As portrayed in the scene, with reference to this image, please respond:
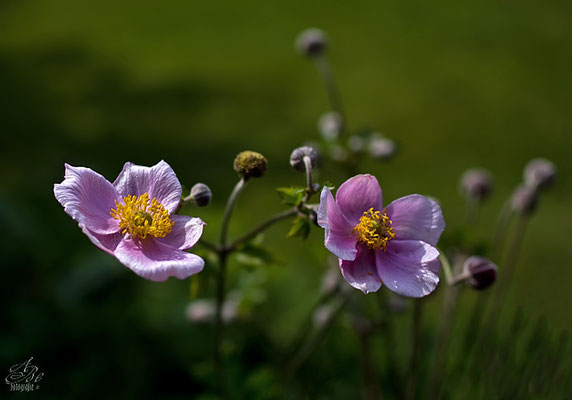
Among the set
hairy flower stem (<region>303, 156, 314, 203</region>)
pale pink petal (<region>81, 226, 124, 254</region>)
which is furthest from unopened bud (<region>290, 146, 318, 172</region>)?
pale pink petal (<region>81, 226, 124, 254</region>)

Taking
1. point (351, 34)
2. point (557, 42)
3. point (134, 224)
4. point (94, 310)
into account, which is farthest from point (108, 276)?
point (557, 42)

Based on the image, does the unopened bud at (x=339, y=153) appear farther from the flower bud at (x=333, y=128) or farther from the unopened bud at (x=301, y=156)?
the unopened bud at (x=301, y=156)

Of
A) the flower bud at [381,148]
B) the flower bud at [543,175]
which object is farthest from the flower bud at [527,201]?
the flower bud at [381,148]

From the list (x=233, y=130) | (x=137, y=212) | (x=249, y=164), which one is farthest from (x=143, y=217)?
(x=233, y=130)

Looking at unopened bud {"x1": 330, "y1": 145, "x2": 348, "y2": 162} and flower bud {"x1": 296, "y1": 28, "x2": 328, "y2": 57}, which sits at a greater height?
flower bud {"x1": 296, "y1": 28, "x2": 328, "y2": 57}

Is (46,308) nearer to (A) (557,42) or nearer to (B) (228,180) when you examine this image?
(B) (228,180)

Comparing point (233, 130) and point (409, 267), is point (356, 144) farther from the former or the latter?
point (233, 130)

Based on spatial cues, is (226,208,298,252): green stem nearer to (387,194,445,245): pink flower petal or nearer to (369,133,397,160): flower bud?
(387,194,445,245): pink flower petal

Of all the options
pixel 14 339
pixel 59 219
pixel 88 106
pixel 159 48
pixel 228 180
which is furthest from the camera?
pixel 159 48
